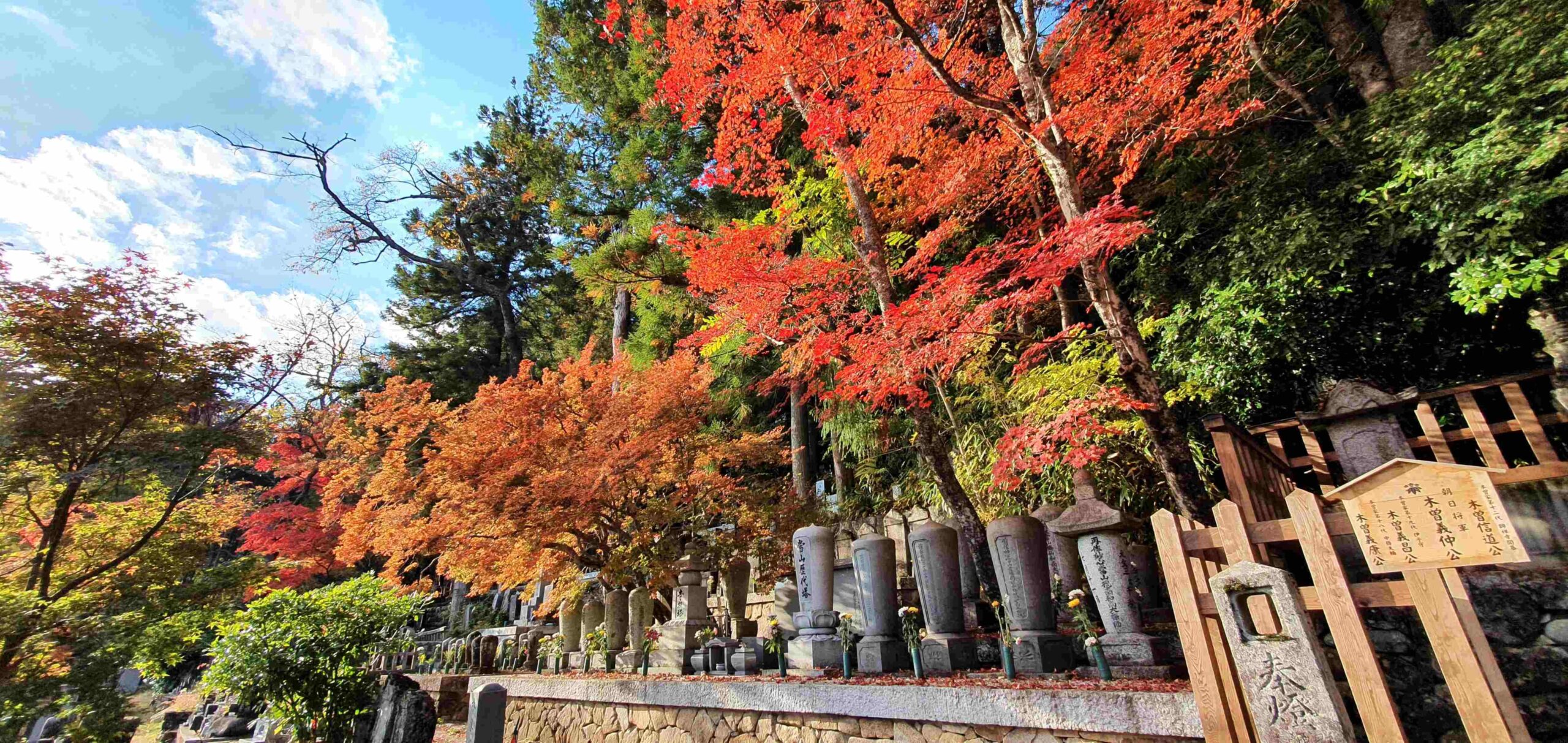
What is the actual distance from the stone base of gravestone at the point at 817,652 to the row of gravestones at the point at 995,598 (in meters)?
0.01

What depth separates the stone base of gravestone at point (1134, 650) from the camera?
4.20 m

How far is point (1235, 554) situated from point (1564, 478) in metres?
3.05

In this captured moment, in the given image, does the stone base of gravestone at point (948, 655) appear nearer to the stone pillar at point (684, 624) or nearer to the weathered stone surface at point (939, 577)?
the weathered stone surface at point (939, 577)

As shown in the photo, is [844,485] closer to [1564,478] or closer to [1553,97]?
[1564,478]

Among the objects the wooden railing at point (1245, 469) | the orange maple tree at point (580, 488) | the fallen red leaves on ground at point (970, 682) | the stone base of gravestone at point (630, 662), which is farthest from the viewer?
the stone base of gravestone at point (630, 662)

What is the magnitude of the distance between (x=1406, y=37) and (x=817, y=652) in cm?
948

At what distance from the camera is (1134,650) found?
4.26 meters

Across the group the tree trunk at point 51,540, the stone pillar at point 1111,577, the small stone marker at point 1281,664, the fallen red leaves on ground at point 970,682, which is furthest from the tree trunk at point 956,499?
the tree trunk at point 51,540

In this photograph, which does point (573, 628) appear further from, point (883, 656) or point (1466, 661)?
point (1466, 661)

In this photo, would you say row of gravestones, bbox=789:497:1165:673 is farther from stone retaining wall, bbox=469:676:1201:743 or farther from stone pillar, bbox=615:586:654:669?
stone pillar, bbox=615:586:654:669

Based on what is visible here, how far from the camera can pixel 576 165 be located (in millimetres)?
15203

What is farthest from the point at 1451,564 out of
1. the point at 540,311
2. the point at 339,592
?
the point at 540,311

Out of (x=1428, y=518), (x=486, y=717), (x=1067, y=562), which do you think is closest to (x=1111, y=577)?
(x=1067, y=562)

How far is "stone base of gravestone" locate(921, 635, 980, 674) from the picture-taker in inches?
206
